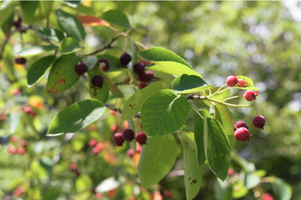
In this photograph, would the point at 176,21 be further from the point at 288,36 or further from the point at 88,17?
the point at 88,17

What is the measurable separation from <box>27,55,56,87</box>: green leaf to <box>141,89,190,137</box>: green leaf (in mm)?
500

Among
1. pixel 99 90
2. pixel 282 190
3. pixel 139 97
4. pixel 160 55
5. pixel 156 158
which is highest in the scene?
pixel 160 55

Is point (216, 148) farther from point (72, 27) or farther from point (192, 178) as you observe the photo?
point (72, 27)

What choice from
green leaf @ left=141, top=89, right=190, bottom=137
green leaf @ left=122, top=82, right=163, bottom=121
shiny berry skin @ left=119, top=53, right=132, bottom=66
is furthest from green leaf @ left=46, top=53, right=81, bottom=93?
green leaf @ left=141, top=89, right=190, bottom=137

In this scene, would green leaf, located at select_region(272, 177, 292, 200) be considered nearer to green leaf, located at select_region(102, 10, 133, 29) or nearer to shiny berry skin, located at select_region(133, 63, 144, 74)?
shiny berry skin, located at select_region(133, 63, 144, 74)

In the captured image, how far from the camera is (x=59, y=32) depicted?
104cm

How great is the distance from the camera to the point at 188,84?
0.59 meters

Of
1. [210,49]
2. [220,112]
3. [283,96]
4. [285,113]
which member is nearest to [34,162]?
[220,112]

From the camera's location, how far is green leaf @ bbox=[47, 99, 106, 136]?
700 mm

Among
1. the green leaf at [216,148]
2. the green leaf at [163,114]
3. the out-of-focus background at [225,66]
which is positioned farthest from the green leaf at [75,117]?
the out-of-focus background at [225,66]

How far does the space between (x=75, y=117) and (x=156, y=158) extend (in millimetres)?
288

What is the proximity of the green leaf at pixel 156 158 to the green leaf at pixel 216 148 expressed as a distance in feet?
0.63

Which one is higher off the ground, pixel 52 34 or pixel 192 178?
pixel 52 34

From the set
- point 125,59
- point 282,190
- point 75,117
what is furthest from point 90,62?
point 282,190
